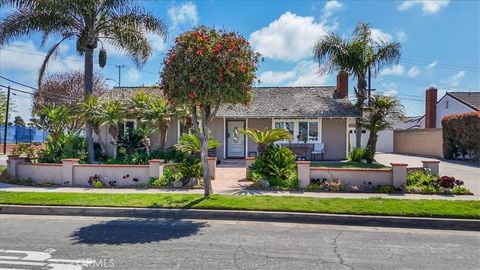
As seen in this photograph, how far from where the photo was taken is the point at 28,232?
276 inches

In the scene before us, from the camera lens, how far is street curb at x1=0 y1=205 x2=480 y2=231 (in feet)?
24.6

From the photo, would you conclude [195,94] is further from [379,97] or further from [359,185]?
[379,97]

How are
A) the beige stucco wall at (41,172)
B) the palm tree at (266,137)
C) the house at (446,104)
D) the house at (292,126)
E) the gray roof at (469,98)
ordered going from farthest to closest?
the house at (446,104) < the gray roof at (469,98) < the house at (292,126) < the palm tree at (266,137) < the beige stucco wall at (41,172)

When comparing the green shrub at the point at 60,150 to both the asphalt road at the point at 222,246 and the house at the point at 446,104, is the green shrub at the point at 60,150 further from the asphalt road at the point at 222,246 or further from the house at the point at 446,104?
the house at the point at 446,104

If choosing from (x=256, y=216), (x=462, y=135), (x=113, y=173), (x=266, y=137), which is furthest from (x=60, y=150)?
(x=462, y=135)

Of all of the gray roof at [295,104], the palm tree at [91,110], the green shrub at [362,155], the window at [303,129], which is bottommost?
the green shrub at [362,155]

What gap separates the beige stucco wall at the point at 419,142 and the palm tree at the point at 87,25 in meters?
19.7

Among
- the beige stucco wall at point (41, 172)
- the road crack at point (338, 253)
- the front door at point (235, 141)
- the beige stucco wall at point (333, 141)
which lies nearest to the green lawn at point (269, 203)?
the road crack at point (338, 253)

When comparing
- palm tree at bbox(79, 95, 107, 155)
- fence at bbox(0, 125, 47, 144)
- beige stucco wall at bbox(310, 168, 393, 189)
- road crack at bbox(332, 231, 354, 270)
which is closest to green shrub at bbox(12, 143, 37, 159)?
palm tree at bbox(79, 95, 107, 155)

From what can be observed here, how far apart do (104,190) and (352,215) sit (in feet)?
24.2

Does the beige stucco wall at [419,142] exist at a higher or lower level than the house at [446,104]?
lower

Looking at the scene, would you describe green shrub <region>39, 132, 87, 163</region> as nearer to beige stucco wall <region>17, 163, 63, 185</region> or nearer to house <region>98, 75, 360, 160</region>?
beige stucco wall <region>17, 163, 63, 185</region>

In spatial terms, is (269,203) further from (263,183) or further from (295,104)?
(295,104)

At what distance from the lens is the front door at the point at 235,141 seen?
20.1 metres
